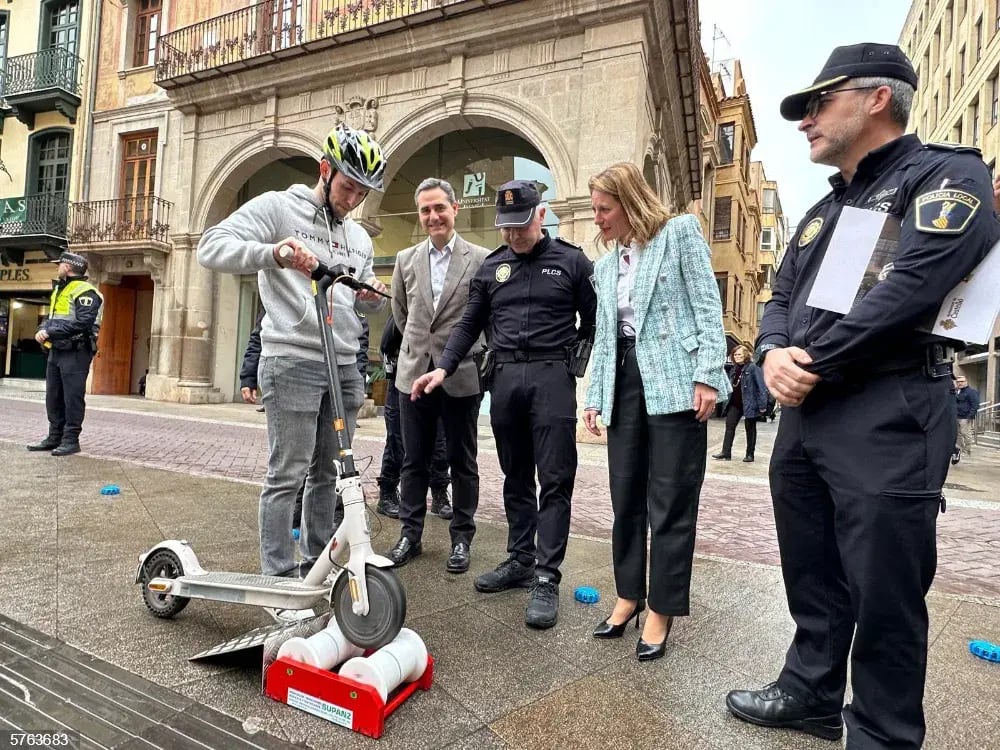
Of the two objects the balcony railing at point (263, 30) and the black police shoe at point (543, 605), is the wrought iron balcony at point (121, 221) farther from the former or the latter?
the black police shoe at point (543, 605)

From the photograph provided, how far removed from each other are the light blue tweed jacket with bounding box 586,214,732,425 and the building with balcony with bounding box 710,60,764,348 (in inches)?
1011

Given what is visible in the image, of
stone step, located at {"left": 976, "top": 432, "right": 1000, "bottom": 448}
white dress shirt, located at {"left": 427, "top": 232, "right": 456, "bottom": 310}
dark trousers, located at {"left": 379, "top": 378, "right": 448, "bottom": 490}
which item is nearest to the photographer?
white dress shirt, located at {"left": 427, "top": 232, "right": 456, "bottom": 310}

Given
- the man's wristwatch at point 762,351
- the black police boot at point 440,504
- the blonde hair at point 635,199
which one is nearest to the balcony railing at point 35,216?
the black police boot at point 440,504

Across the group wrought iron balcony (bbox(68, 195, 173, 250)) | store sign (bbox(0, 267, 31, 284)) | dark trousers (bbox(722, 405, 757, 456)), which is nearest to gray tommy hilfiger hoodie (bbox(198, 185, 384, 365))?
dark trousers (bbox(722, 405, 757, 456))

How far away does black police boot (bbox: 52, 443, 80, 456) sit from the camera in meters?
6.42

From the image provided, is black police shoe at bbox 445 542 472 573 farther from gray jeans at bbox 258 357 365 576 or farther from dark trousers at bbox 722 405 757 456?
dark trousers at bbox 722 405 757 456

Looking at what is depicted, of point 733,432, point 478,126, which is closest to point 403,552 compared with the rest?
point 733,432

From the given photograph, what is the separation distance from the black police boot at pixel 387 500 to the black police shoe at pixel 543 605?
82.4 inches

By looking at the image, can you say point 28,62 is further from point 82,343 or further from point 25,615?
point 25,615

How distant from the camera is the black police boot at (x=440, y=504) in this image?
185 inches

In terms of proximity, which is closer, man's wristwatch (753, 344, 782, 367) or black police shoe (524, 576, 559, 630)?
man's wristwatch (753, 344, 782, 367)

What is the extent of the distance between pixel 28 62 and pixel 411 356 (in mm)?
22764

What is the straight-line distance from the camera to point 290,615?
2275mm

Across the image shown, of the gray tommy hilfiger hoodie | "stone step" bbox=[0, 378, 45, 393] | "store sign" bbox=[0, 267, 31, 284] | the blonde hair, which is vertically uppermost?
"store sign" bbox=[0, 267, 31, 284]
